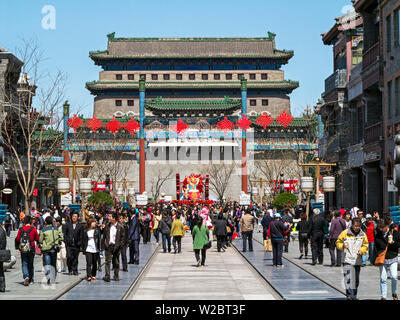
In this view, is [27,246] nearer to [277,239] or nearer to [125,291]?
[125,291]

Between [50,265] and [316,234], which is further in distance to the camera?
[316,234]

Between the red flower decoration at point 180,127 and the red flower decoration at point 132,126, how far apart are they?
4.66m

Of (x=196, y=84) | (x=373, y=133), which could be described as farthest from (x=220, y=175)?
(x=373, y=133)

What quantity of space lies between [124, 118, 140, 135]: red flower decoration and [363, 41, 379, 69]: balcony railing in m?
60.7

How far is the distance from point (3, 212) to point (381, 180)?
2042cm

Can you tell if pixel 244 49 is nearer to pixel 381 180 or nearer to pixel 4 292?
pixel 381 180

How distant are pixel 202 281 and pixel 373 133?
2007cm

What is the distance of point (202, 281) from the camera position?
20438 mm

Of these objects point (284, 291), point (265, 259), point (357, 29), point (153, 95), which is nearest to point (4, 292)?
point (284, 291)

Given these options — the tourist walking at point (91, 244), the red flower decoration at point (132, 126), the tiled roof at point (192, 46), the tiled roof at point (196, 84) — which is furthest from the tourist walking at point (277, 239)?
the tiled roof at point (192, 46)

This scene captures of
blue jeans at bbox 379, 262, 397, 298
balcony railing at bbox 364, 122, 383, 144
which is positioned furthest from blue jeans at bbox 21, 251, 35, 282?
balcony railing at bbox 364, 122, 383, 144

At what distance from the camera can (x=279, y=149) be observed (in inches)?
3903

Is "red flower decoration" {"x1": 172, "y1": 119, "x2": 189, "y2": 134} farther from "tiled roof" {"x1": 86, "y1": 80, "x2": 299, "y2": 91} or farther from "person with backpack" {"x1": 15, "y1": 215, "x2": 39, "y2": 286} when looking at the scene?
"person with backpack" {"x1": 15, "y1": 215, "x2": 39, "y2": 286}

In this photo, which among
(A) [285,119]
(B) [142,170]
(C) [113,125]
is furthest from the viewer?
(A) [285,119]
